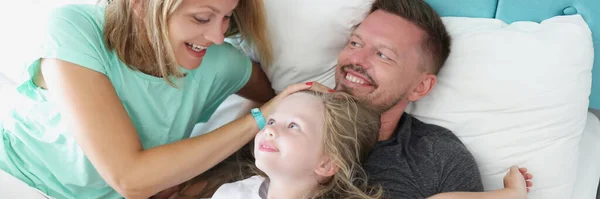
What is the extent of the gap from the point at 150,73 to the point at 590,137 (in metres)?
1.37

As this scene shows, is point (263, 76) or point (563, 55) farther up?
point (563, 55)

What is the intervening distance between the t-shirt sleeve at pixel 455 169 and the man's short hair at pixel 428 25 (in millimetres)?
245

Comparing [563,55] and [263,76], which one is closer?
[563,55]

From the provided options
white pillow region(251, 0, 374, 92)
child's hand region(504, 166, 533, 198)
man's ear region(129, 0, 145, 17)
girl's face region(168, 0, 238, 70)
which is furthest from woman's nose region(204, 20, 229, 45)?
child's hand region(504, 166, 533, 198)

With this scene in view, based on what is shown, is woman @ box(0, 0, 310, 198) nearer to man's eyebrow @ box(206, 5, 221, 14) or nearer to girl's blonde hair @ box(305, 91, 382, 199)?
man's eyebrow @ box(206, 5, 221, 14)

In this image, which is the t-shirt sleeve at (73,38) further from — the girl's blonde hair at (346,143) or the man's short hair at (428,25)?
the man's short hair at (428,25)

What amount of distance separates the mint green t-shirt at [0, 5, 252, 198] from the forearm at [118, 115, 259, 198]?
17 cm

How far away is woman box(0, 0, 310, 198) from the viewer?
4.45 ft

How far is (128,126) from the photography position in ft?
4.58

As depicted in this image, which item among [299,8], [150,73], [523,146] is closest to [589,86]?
[523,146]

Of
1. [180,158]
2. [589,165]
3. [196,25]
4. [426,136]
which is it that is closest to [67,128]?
[180,158]

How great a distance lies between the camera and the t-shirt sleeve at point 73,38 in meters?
1.36

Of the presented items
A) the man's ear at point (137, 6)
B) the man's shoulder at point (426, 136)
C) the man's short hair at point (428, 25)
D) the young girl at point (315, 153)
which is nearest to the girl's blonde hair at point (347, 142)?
the young girl at point (315, 153)

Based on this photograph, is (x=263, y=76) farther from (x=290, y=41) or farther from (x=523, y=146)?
(x=523, y=146)
